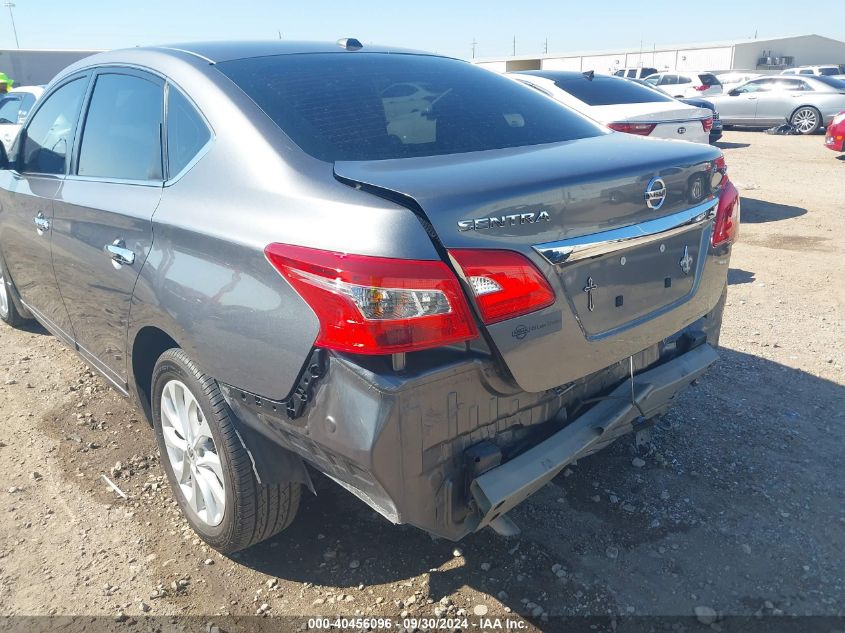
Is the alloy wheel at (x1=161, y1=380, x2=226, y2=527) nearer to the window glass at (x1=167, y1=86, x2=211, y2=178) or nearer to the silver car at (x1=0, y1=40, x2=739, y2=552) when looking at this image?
the silver car at (x1=0, y1=40, x2=739, y2=552)

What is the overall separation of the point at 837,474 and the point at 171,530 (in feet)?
9.36

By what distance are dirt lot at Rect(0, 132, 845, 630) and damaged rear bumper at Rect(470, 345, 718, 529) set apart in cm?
51

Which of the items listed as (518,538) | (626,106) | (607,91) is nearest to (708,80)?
(607,91)

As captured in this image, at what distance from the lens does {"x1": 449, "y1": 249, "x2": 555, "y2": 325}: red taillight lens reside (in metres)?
1.86

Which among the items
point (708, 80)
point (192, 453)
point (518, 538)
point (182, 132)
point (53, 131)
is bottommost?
point (518, 538)

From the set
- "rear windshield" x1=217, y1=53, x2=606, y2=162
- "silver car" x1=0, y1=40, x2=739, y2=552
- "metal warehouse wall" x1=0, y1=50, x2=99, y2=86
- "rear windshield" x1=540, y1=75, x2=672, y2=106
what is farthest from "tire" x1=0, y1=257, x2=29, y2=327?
"metal warehouse wall" x1=0, y1=50, x2=99, y2=86

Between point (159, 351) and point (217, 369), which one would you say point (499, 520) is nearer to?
point (217, 369)

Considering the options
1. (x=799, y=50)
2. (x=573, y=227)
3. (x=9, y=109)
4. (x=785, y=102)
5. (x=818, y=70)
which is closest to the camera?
(x=573, y=227)

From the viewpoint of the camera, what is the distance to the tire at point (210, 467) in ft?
7.74

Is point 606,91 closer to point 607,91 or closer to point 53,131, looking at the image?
point 607,91

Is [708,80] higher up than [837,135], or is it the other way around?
[708,80]

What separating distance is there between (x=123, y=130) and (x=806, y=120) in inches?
757

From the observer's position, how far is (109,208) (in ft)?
9.14

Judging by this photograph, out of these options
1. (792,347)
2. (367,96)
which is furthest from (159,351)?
(792,347)
